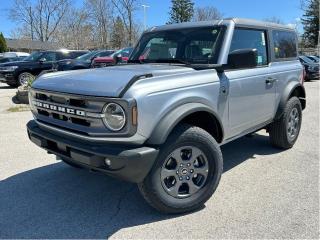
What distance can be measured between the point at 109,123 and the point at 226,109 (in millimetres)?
1527

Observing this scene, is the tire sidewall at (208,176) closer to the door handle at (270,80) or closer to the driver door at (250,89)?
the driver door at (250,89)

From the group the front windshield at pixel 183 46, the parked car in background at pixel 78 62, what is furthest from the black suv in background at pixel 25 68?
the front windshield at pixel 183 46

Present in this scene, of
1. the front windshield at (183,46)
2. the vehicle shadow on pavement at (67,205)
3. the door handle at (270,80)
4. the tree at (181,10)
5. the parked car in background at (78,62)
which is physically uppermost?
the tree at (181,10)

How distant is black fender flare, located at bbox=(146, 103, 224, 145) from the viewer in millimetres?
3188

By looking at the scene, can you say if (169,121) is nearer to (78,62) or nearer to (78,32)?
(78,62)

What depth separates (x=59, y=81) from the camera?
3.63 m

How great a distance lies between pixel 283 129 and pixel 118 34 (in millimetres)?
61674

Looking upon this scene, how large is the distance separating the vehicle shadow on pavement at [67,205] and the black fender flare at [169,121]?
87cm

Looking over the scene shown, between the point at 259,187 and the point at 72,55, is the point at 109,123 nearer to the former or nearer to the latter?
the point at 259,187

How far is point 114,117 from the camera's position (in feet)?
10.1

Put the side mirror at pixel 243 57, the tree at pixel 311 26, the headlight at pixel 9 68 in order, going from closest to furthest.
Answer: the side mirror at pixel 243 57
the headlight at pixel 9 68
the tree at pixel 311 26

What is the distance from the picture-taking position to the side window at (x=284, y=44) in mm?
5289

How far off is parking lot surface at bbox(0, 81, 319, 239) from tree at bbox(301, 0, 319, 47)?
5385cm

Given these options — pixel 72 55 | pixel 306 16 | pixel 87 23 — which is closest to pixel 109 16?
A: pixel 87 23
